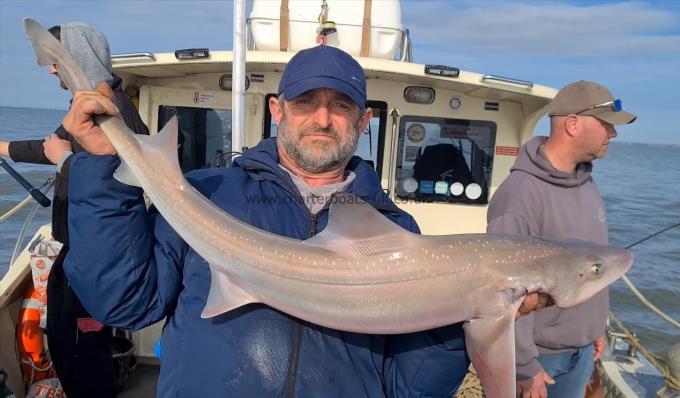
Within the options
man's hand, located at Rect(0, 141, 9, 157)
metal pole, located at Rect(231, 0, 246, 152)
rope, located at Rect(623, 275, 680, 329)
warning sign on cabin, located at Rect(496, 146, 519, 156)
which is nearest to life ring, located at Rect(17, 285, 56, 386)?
man's hand, located at Rect(0, 141, 9, 157)

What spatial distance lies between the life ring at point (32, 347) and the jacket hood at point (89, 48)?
2.43 metres

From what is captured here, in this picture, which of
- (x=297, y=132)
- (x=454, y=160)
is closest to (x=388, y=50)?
(x=454, y=160)

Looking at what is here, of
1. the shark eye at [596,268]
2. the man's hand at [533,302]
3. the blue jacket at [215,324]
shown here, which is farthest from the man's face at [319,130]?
the shark eye at [596,268]

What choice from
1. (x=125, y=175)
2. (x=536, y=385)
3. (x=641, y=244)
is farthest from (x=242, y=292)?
(x=641, y=244)

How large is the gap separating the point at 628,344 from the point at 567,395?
2203mm

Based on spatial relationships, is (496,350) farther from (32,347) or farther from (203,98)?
(203,98)

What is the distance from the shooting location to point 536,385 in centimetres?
314

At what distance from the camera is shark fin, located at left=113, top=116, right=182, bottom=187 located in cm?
200

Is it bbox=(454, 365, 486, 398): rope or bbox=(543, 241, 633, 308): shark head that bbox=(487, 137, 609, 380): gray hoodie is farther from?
bbox=(454, 365, 486, 398): rope

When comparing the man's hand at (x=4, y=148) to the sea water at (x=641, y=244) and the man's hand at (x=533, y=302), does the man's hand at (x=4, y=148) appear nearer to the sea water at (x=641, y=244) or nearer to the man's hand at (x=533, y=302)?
the man's hand at (x=533, y=302)

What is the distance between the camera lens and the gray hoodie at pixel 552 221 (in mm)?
3209

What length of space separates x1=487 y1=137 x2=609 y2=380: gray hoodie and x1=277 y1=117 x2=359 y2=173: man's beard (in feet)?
4.08

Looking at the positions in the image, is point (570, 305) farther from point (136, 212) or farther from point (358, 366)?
point (136, 212)

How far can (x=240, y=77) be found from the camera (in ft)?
13.0
